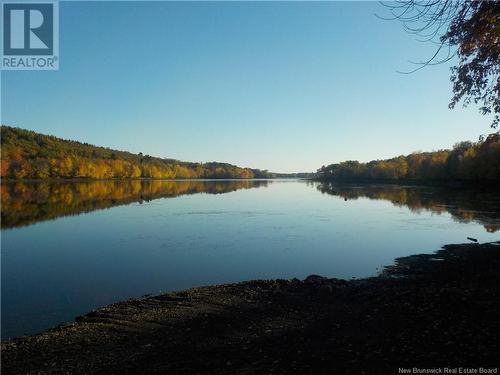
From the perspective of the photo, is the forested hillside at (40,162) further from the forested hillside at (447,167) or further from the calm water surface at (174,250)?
the forested hillside at (447,167)

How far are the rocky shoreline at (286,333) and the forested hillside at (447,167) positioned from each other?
34.9 ft

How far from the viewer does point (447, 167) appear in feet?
339

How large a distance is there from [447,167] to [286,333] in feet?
362

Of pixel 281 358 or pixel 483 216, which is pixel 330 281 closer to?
pixel 281 358

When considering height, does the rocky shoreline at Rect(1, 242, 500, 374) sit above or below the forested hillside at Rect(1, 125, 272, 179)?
below

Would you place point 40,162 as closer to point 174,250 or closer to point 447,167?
point 174,250

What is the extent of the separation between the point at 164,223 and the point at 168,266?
17128 mm

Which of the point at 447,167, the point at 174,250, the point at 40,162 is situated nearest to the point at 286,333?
the point at 174,250

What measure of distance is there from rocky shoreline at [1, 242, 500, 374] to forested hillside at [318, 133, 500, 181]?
34.9 feet

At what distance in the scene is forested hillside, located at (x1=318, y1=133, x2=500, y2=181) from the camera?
7625cm

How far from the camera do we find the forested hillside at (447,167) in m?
76.2

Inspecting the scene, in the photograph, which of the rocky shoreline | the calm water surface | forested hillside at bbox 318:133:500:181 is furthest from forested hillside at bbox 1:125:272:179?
the rocky shoreline

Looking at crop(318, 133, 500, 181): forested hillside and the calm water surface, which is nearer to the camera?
the calm water surface

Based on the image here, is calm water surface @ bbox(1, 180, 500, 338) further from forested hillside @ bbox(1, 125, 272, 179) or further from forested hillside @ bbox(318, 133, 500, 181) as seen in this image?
forested hillside @ bbox(1, 125, 272, 179)
